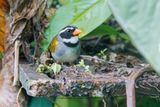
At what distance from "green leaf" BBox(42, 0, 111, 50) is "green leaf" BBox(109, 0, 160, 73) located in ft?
2.41

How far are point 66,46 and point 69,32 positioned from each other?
0.06 meters

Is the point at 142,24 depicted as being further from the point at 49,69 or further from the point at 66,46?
the point at 66,46

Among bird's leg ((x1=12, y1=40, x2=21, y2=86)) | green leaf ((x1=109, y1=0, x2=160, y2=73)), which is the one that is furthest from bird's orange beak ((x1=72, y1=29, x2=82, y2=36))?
green leaf ((x1=109, y1=0, x2=160, y2=73))

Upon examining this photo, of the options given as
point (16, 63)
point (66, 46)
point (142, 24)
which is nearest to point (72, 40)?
point (66, 46)

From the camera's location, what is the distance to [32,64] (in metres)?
1.03

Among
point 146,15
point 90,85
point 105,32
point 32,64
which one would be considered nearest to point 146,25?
point 146,15

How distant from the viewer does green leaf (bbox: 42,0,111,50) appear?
104 centimetres

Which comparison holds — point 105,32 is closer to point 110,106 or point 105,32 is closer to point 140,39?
point 110,106

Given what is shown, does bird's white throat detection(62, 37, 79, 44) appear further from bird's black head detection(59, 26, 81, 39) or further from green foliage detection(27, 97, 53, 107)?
green foliage detection(27, 97, 53, 107)

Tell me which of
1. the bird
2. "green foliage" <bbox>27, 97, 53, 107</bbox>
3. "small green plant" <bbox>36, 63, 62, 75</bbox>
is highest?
the bird

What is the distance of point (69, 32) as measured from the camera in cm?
110

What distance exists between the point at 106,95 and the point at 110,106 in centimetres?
9

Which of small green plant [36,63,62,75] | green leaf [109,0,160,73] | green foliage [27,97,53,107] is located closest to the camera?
green leaf [109,0,160,73]

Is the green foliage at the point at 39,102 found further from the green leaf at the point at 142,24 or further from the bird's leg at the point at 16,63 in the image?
the green leaf at the point at 142,24
